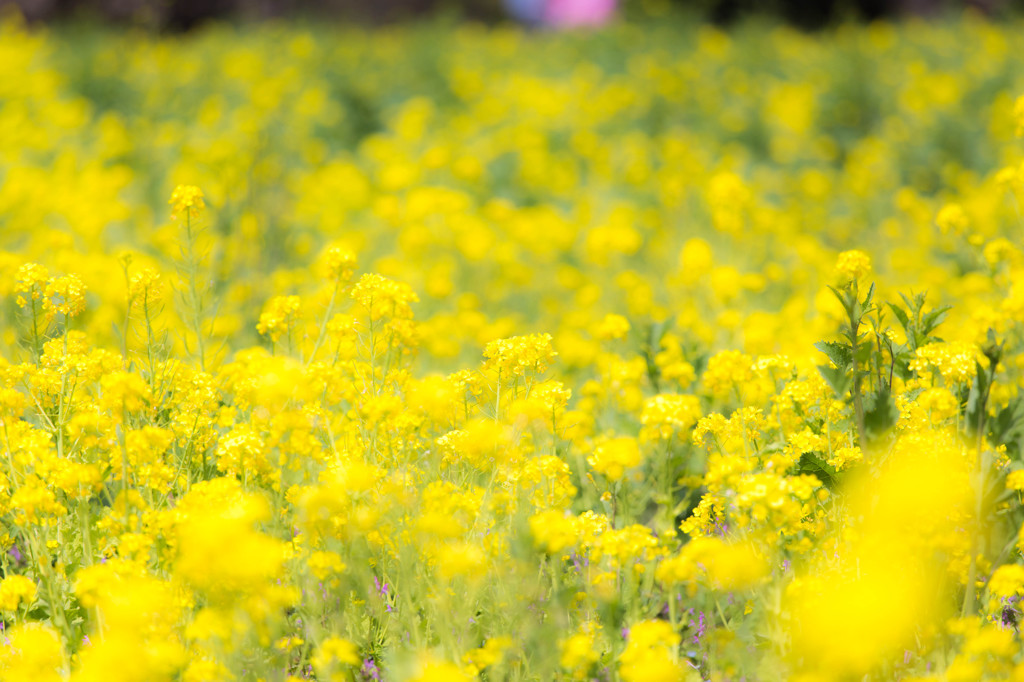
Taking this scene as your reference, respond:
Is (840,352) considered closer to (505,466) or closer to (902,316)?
(902,316)

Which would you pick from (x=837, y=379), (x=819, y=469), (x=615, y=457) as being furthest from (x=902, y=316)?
(x=615, y=457)

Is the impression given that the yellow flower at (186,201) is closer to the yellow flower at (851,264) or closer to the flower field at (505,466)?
the flower field at (505,466)

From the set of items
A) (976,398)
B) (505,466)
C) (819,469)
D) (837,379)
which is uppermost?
(976,398)

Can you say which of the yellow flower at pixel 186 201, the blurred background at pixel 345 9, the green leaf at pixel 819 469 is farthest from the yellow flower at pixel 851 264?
the blurred background at pixel 345 9

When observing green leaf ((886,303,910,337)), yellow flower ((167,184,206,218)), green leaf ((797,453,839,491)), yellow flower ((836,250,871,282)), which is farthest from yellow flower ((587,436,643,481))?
yellow flower ((167,184,206,218))

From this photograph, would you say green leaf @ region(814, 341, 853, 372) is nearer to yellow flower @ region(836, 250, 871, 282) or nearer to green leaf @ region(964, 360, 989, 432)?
yellow flower @ region(836, 250, 871, 282)

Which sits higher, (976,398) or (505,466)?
(976,398)

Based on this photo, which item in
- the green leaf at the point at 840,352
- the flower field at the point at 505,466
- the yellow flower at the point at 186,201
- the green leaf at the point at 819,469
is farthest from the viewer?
the yellow flower at the point at 186,201

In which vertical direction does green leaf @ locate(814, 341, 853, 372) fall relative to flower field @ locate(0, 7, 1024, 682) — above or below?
above

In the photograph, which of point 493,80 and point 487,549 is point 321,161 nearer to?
point 493,80

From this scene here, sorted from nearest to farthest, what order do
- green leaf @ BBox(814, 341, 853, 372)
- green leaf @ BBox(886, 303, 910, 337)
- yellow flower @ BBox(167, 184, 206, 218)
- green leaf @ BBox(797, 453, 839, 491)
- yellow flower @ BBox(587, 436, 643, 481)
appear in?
1. yellow flower @ BBox(587, 436, 643, 481)
2. green leaf @ BBox(797, 453, 839, 491)
3. green leaf @ BBox(814, 341, 853, 372)
4. green leaf @ BBox(886, 303, 910, 337)
5. yellow flower @ BBox(167, 184, 206, 218)

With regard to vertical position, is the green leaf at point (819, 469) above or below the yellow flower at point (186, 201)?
below

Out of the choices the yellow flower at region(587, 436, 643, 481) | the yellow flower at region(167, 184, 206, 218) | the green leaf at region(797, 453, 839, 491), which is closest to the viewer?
the yellow flower at region(587, 436, 643, 481)

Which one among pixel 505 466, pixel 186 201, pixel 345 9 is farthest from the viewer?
pixel 345 9
